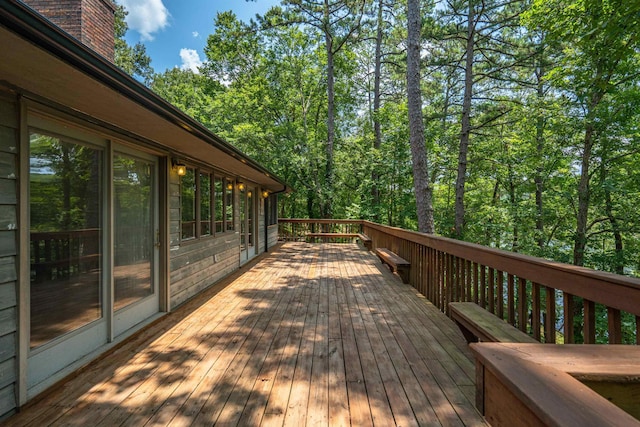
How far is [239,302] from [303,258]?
3.93 meters

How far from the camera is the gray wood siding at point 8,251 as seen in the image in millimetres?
1814

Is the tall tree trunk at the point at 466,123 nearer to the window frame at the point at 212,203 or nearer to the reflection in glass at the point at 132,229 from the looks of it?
the window frame at the point at 212,203

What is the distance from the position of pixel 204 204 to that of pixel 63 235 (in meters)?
2.55

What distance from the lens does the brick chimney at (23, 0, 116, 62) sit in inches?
136

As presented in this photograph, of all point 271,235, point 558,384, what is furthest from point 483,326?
point 271,235

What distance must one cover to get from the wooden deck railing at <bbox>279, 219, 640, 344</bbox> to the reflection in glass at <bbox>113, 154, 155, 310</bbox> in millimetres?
3357

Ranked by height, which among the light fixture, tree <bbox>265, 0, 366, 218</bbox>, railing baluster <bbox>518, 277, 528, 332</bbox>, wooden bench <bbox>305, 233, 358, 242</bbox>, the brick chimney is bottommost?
wooden bench <bbox>305, 233, 358, 242</bbox>

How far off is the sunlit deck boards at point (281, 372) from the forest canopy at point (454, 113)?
3381mm

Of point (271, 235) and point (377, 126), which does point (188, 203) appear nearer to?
point (271, 235)

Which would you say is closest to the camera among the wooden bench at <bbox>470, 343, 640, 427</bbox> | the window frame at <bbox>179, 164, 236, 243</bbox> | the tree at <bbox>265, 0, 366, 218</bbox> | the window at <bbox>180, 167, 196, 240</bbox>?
the wooden bench at <bbox>470, 343, 640, 427</bbox>

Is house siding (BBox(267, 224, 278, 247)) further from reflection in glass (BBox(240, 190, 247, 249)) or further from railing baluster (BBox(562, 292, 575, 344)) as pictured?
railing baluster (BBox(562, 292, 575, 344))

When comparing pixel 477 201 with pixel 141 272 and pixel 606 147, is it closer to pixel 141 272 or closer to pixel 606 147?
pixel 606 147

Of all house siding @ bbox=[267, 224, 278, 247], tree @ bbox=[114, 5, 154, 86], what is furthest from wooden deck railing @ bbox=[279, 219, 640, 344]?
tree @ bbox=[114, 5, 154, 86]

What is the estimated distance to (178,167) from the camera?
3.96 meters
